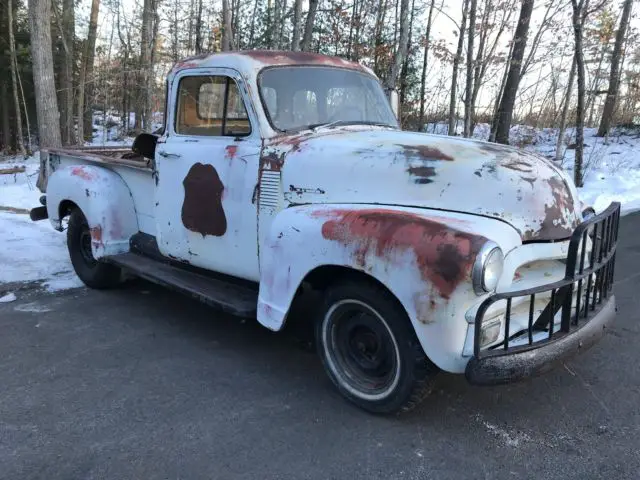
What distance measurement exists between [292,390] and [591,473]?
172 centimetres

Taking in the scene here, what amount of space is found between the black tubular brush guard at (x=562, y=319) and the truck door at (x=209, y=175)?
70.5 inches

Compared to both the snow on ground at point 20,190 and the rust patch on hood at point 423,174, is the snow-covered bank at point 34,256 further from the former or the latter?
the rust patch on hood at point 423,174

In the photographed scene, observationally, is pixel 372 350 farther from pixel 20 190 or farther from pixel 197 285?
pixel 20 190

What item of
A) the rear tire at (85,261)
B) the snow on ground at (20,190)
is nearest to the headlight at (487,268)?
the rear tire at (85,261)

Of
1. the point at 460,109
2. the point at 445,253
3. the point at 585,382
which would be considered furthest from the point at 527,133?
the point at 445,253

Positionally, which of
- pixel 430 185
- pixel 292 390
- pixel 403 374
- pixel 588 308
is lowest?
pixel 292 390

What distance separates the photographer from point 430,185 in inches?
120

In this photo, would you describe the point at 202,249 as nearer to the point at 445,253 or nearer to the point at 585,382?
the point at 445,253

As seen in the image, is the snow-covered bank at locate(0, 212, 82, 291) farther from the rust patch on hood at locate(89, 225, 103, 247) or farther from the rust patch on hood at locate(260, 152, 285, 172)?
the rust patch on hood at locate(260, 152, 285, 172)

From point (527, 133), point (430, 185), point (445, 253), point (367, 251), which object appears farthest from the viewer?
point (527, 133)

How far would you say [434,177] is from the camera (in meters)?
3.05

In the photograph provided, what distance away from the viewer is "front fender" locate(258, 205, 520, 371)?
259cm

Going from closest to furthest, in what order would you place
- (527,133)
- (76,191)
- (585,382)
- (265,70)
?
1. (585,382)
2. (265,70)
3. (76,191)
4. (527,133)

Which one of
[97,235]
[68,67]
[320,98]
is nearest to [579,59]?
[320,98]
